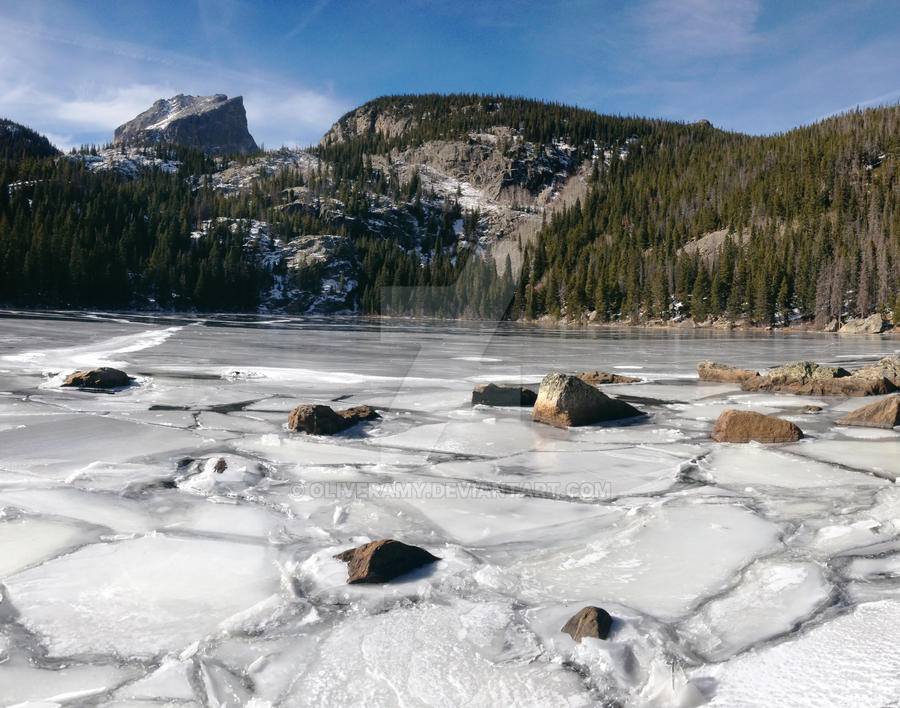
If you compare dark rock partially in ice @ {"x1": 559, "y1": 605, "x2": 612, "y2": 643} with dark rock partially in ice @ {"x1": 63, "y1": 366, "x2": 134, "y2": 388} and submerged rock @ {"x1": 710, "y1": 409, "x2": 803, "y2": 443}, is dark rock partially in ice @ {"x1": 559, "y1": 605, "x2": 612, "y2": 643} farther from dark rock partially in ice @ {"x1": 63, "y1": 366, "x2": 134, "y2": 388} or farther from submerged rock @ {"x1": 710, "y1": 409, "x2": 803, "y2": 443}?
dark rock partially in ice @ {"x1": 63, "y1": 366, "x2": 134, "y2": 388}

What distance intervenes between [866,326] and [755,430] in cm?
6445

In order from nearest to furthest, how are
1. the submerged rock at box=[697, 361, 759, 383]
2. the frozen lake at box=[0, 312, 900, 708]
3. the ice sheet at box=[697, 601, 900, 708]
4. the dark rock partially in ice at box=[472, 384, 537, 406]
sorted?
the ice sheet at box=[697, 601, 900, 708]
the frozen lake at box=[0, 312, 900, 708]
the dark rock partially in ice at box=[472, 384, 537, 406]
the submerged rock at box=[697, 361, 759, 383]

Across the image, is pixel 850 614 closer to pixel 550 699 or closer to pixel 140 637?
pixel 550 699

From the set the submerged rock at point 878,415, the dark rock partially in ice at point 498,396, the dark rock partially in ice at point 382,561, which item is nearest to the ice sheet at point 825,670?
the dark rock partially in ice at point 382,561

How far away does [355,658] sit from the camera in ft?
7.64

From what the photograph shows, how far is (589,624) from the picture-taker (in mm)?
2467

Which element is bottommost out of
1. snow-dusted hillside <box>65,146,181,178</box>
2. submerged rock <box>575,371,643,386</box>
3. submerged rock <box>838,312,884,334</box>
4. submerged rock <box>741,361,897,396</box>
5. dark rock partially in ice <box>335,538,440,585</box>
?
dark rock partially in ice <box>335,538,440,585</box>

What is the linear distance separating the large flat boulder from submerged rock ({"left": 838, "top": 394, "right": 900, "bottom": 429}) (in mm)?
2992

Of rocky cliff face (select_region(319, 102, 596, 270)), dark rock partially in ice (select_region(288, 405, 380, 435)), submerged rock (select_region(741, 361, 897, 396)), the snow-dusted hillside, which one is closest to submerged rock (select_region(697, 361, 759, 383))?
submerged rock (select_region(741, 361, 897, 396))

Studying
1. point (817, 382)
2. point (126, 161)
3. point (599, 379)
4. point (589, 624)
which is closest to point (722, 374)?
point (817, 382)

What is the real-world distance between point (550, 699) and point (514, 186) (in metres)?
185

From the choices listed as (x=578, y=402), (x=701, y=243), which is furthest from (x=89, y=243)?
(x=701, y=243)

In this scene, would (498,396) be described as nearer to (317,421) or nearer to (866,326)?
(317,421)

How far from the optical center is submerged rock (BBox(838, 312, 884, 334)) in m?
55.8
